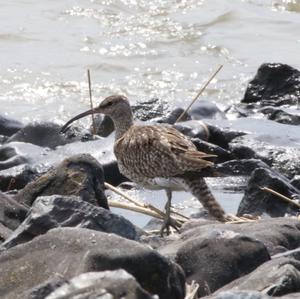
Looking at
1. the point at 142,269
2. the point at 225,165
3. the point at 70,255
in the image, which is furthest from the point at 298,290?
the point at 225,165

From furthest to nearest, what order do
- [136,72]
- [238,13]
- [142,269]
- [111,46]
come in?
1. [238,13]
2. [111,46]
3. [136,72]
4. [142,269]

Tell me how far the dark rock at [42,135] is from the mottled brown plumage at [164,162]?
225 centimetres

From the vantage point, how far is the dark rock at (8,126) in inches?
464

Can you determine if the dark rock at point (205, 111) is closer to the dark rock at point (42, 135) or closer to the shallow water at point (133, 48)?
the shallow water at point (133, 48)

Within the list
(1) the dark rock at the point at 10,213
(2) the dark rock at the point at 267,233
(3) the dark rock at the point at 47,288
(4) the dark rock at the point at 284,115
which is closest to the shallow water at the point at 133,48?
(4) the dark rock at the point at 284,115

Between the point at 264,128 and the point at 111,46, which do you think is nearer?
the point at 264,128

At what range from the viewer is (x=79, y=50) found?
648 inches

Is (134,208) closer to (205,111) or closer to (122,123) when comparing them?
(122,123)

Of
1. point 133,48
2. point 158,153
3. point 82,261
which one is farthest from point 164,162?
point 133,48

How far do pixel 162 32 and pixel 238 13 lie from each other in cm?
178

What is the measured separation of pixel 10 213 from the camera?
6.91m

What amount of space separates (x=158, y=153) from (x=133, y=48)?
8401 millimetres

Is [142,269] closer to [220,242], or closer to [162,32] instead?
[220,242]

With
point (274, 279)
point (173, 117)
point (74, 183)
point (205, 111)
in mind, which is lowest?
point (205, 111)
